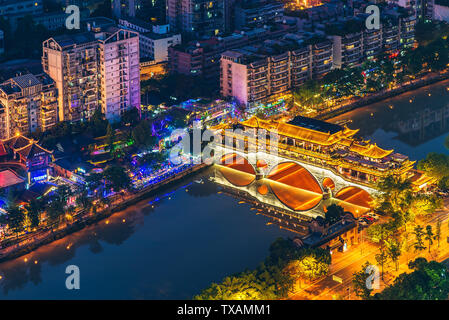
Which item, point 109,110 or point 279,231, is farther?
point 109,110

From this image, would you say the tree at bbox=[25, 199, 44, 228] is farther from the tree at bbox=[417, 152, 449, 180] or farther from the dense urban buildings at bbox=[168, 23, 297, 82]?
the dense urban buildings at bbox=[168, 23, 297, 82]

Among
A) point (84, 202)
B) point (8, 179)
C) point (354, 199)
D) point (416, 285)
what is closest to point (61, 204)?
point (84, 202)

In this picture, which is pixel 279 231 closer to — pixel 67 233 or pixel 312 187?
pixel 312 187

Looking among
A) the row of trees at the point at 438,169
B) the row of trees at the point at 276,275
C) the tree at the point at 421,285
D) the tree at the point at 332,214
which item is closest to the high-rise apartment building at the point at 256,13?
the row of trees at the point at 438,169

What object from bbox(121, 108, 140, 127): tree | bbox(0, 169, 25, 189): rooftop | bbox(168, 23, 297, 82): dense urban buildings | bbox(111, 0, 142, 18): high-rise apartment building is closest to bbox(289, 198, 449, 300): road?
bbox(0, 169, 25, 189): rooftop

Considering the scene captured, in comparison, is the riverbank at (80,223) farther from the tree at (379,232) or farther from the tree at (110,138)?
the tree at (379,232)

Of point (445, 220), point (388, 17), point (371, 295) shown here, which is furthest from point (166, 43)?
point (371, 295)

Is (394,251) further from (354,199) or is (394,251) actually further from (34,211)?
(34,211)
